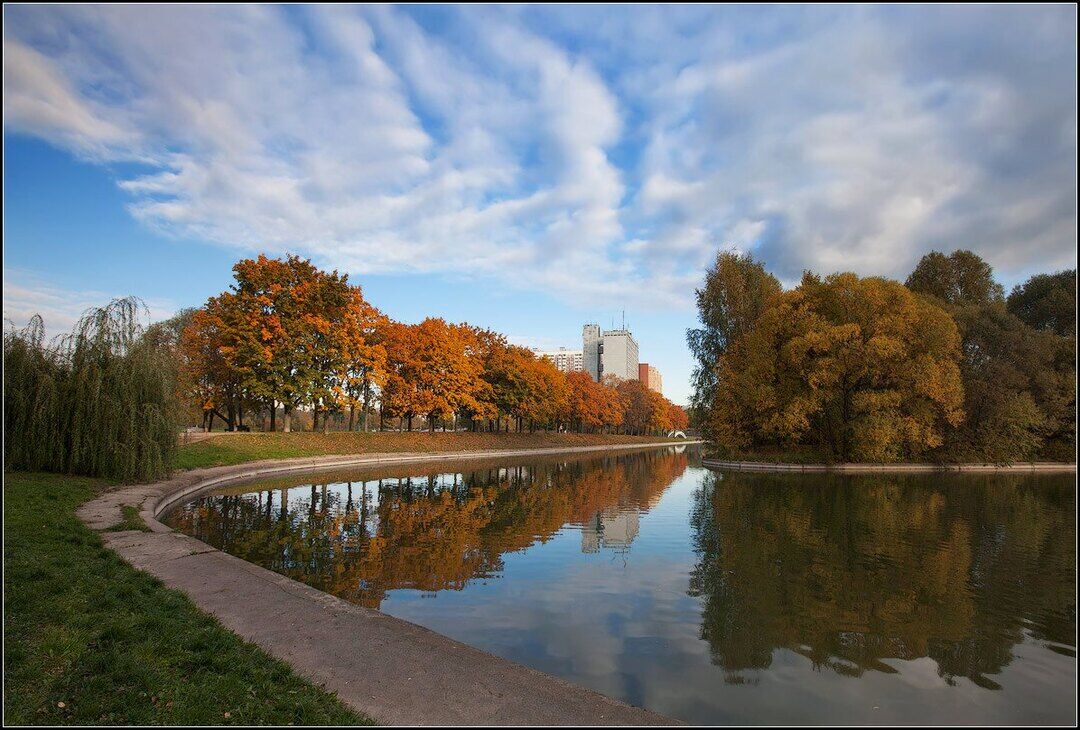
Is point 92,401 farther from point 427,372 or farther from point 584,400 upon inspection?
point 584,400

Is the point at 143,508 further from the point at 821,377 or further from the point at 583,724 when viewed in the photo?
the point at 821,377

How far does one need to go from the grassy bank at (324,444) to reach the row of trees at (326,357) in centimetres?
234

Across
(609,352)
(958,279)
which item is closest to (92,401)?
(958,279)

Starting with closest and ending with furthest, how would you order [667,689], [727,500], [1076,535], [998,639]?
[667,689]
[998,639]
[1076,535]
[727,500]

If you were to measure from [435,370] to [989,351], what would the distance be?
4470 cm

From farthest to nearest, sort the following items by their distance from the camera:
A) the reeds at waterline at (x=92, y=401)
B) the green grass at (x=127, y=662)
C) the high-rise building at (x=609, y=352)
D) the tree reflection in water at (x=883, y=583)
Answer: the high-rise building at (x=609, y=352) < the reeds at waterline at (x=92, y=401) < the tree reflection in water at (x=883, y=583) < the green grass at (x=127, y=662)

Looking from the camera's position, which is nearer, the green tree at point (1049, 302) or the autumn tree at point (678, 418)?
the green tree at point (1049, 302)

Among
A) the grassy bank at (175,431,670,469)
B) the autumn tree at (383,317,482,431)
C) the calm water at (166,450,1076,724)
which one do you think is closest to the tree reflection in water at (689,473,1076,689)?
the calm water at (166,450,1076,724)

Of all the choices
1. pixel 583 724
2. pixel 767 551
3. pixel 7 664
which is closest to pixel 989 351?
pixel 767 551

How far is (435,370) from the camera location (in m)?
51.7

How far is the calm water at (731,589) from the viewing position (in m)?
6.31

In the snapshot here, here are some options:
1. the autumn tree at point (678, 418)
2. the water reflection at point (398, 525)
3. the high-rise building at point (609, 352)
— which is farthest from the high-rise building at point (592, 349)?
the water reflection at point (398, 525)

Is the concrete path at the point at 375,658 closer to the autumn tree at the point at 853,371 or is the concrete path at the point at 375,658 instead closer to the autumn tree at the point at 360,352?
the autumn tree at the point at 360,352

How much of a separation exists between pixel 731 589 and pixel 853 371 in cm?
3303
